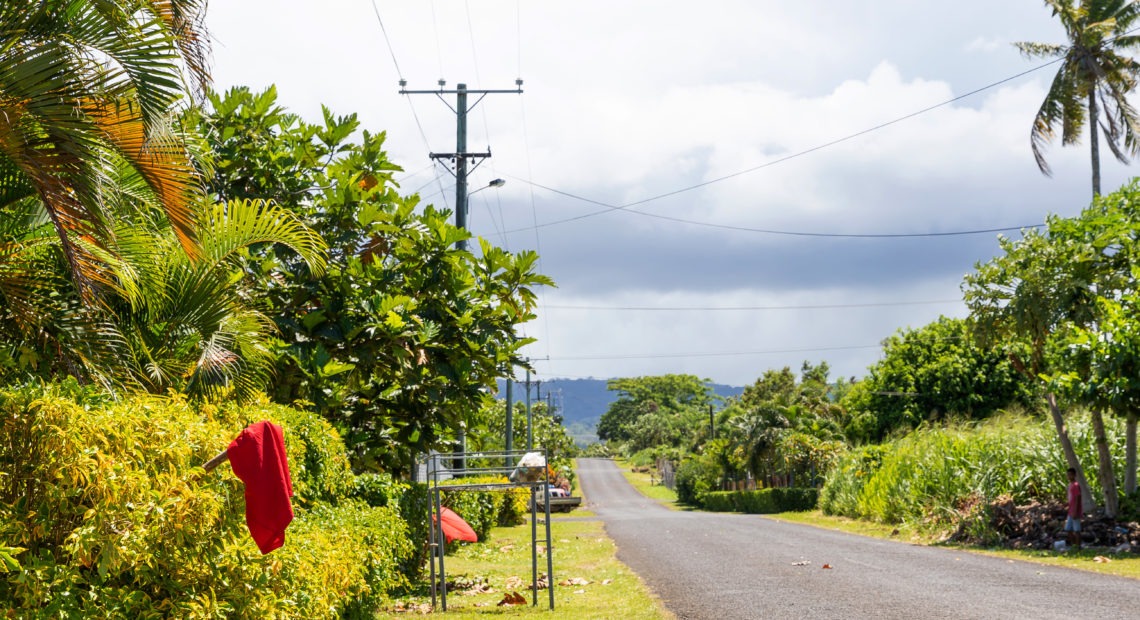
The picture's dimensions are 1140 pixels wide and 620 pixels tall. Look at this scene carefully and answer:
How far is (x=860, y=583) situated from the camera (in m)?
12.5

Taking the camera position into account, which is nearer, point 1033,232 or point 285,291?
point 285,291

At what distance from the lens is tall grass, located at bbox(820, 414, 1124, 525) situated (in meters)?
21.6

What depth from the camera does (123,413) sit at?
510 centimetres

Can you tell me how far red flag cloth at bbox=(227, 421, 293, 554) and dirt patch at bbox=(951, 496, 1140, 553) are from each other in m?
16.2

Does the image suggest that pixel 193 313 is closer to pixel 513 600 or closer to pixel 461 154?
pixel 513 600

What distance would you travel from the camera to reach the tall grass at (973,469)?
21562 mm

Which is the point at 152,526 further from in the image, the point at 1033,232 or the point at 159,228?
the point at 1033,232

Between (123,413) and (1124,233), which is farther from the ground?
Answer: (1124,233)

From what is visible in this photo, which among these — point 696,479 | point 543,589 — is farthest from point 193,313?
point 696,479

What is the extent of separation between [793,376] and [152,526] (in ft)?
258

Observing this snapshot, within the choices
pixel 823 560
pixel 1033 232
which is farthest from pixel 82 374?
pixel 1033 232

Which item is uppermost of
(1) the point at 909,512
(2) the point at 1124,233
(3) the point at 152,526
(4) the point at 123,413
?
(2) the point at 1124,233

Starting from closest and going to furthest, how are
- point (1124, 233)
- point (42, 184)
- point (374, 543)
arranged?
point (42, 184)
point (374, 543)
point (1124, 233)

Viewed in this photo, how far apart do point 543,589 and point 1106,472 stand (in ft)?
40.8
